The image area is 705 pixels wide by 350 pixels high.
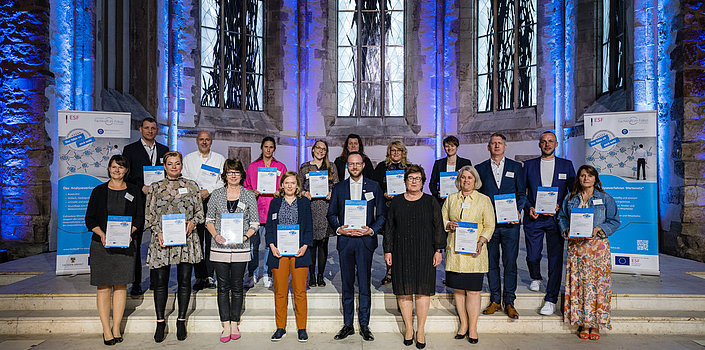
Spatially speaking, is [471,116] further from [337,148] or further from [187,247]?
[187,247]

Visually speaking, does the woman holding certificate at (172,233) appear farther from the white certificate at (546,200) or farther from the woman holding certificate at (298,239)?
the white certificate at (546,200)

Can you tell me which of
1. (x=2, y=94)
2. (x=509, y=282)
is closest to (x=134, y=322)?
(x=509, y=282)

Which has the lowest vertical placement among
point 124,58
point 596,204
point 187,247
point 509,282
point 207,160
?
point 509,282

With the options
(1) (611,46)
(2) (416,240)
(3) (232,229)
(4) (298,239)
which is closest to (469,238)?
(2) (416,240)

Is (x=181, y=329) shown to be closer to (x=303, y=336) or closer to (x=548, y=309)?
(x=303, y=336)

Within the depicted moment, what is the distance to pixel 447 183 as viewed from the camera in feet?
17.8

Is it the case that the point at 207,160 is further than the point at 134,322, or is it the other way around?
the point at 207,160

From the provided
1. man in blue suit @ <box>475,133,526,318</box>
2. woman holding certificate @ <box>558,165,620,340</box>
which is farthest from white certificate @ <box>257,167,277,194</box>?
woman holding certificate @ <box>558,165,620,340</box>

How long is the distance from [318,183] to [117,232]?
2.02 m

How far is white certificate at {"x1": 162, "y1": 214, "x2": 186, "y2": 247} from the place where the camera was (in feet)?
14.2

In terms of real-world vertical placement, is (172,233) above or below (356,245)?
above

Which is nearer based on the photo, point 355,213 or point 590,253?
point 355,213

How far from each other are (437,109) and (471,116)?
0.90 meters

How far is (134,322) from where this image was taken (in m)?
4.95
